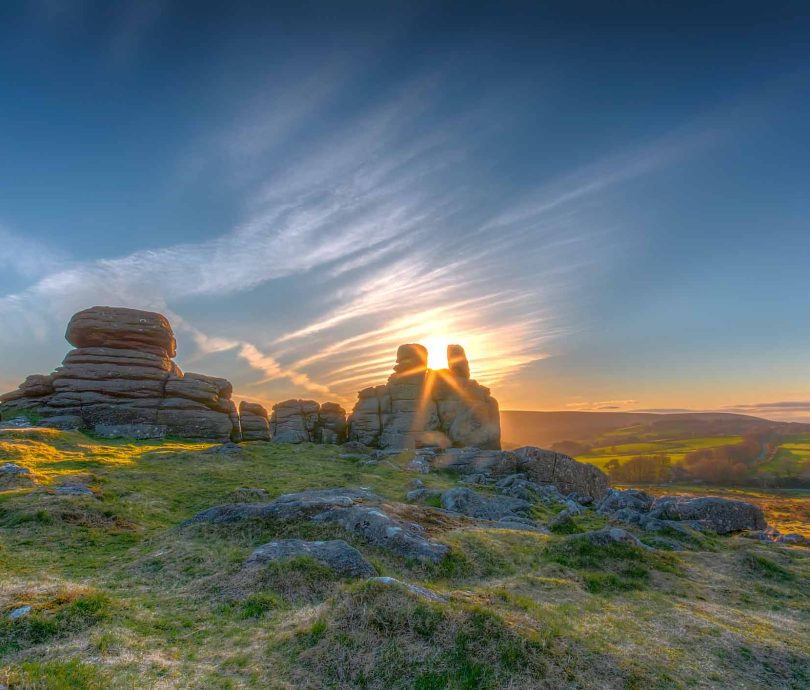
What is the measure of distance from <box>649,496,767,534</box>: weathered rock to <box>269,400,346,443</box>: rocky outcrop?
6220 centimetres

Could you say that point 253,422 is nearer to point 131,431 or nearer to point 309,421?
point 309,421

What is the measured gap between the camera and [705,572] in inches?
840

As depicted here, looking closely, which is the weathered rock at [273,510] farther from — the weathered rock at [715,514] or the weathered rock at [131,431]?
the weathered rock at [131,431]

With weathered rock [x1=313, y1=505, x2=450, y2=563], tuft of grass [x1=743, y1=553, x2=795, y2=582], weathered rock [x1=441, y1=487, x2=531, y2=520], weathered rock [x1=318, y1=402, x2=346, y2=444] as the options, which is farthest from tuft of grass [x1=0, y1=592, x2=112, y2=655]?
weathered rock [x1=318, y1=402, x2=346, y2=444]

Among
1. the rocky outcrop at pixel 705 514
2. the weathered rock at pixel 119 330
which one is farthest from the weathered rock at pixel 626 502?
the weathered rock at pixel 119 330

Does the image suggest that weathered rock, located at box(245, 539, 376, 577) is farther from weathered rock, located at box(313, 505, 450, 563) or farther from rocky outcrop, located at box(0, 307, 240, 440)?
rocky outcrop, located at box(0, 307, 240, 440)

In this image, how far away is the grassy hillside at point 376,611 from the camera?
30.6 feet

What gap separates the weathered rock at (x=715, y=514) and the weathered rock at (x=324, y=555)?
29069 millimetres

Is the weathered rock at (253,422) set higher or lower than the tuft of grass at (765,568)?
higher

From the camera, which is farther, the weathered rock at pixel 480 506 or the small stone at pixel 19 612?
the weathered rock at pixel 480 506

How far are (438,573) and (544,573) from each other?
4.86 meters

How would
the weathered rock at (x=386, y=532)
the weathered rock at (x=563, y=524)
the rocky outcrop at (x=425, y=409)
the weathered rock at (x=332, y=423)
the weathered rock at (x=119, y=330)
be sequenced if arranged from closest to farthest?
the weathered rock at (x=386, y=532) → the weathered rock at (x=563, y=524) → the weathered rock at (x=119, y=330) → the rocky outcrop at (x=425, y=409) → the weathered rock at (x=332, y=423)

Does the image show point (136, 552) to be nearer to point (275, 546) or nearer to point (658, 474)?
point (275, 546)

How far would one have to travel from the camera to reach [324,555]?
16.4 meters
